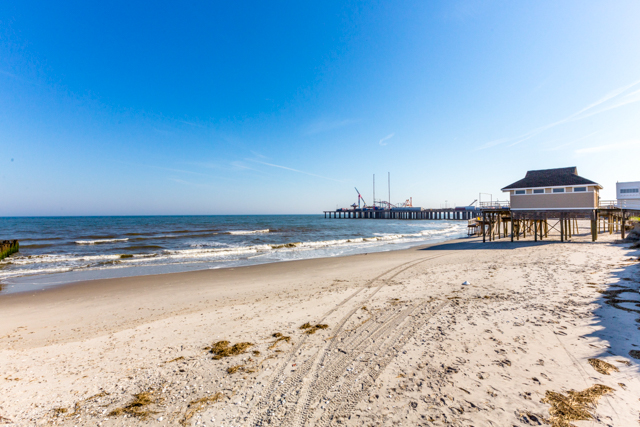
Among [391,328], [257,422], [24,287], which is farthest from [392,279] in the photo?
[24,287]

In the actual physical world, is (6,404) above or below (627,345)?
below

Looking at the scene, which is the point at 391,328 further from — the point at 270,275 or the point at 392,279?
the point at 270,275

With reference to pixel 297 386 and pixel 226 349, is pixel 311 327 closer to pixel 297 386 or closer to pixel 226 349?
pixel 226 349

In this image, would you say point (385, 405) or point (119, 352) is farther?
point (119, 352)

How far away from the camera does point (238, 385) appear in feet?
12.8

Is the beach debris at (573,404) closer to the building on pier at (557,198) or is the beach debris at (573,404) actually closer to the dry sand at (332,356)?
the dry sand at (332,356)

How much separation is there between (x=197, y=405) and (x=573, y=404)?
15.2ft

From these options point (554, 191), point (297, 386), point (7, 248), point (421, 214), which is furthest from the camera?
point (421, 214)

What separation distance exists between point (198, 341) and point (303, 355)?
2.31 metres

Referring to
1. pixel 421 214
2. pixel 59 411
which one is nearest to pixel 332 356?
pixel 59 411

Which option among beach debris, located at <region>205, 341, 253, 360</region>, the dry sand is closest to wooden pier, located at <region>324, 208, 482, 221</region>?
the dry sand

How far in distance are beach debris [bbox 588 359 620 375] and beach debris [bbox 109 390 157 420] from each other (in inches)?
244

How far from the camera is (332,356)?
461 cm

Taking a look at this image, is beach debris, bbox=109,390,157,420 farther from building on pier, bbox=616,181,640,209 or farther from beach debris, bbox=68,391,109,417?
building on pier, bbox=616,181,640,209
